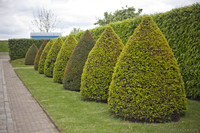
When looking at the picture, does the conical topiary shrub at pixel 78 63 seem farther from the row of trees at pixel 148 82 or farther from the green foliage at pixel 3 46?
the green foliage at pixel 3 46

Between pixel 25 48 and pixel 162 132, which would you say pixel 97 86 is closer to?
pixel 162 132

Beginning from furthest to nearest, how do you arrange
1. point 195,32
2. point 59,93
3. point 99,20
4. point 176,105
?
point 99,20, point 59,93, point 195,32, point 176,105

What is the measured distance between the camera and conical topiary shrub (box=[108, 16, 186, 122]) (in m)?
4.96

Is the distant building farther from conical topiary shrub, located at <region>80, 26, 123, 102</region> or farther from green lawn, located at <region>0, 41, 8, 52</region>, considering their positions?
conical topiary shrub, located at <region>80, 26, 123, 102</region>

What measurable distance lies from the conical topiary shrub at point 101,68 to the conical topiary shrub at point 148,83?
155cm

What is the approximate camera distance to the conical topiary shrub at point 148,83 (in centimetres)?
496

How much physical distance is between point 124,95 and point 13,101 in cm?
498

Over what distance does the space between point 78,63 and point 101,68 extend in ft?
8.25

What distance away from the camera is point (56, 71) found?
11.6 meters

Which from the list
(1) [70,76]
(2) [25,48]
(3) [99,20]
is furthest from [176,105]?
(3) [99,20]

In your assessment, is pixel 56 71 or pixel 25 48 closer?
pixel 56 71

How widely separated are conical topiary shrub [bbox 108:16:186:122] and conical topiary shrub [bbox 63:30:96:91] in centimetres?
403

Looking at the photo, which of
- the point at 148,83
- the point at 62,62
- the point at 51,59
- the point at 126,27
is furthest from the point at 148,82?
the point at 51,59

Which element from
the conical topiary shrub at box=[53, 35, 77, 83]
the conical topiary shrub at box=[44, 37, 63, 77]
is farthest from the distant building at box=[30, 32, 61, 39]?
the conical topiary shrub at box=[53, 35, 77, 83]
